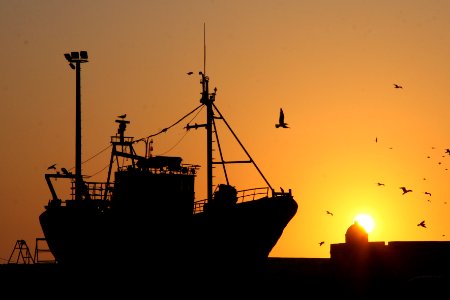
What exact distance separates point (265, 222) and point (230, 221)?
8.00 ft

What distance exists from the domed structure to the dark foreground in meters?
3.65

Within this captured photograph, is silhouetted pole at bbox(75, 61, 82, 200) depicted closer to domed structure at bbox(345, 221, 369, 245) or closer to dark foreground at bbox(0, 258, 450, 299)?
dark foreground at bbox(0, 258, 450, 299)

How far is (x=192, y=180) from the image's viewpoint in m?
70.1

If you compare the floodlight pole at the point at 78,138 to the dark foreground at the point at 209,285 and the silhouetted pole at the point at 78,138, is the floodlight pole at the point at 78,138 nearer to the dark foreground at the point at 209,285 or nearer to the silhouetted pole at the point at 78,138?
the silhouetted pole at the point at 78,138

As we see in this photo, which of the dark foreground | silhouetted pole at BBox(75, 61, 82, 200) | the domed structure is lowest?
the dark foreground

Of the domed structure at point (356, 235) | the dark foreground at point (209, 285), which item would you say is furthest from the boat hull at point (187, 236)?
the domed structure at point (356, 235)

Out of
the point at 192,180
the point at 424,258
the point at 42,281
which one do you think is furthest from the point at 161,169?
the point at 424,258

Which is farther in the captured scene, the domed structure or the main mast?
the domed structure

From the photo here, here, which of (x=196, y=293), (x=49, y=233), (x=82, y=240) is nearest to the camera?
(x=196, y=293)

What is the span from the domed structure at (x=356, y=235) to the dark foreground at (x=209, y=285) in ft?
12.0

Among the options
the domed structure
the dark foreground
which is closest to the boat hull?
the dark foreground

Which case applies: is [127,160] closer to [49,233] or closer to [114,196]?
[114,196]

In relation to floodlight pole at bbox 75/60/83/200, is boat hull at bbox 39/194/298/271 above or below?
below

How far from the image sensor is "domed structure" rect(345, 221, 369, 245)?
255 feet
